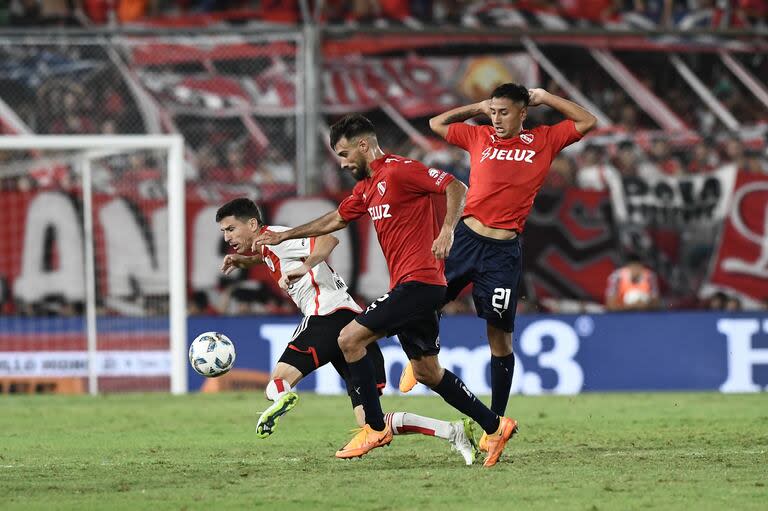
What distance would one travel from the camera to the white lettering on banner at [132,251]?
58.5 feet

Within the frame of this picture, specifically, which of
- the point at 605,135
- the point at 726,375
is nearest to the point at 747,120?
the point at 605,135

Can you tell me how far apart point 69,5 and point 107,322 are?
5.88 meters

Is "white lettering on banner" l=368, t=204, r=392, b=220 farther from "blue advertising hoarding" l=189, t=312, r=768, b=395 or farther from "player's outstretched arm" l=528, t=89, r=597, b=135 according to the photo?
"blue advertising hoarding" l=189, t=312, r=768, b=395

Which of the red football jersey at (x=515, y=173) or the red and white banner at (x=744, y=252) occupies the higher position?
the red football jersey at (x=515, y=173)

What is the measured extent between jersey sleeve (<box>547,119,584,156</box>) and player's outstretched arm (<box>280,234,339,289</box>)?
5.34ft

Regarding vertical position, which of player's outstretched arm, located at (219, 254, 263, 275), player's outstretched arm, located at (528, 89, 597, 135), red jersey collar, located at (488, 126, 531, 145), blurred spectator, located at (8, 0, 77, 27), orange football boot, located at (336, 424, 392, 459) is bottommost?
orange football boot, located at (336, 424, 392, 459)

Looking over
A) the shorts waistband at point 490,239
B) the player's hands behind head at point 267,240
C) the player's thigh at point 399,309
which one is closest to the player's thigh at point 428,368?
the player's thigh at point 399,309

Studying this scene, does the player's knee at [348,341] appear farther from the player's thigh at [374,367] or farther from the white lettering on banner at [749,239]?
the white lettering on banner at [749,239]

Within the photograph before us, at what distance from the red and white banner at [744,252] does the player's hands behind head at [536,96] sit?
9690 millimetres

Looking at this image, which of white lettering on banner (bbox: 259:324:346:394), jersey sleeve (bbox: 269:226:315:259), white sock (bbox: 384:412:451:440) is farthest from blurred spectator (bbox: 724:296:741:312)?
white sock (bbox: 384:412:451:440)

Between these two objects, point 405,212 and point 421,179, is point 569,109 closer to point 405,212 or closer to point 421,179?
point 421,179

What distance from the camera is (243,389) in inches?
682

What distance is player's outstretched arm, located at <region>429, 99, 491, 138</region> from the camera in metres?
9.19

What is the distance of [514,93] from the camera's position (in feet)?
29.6
